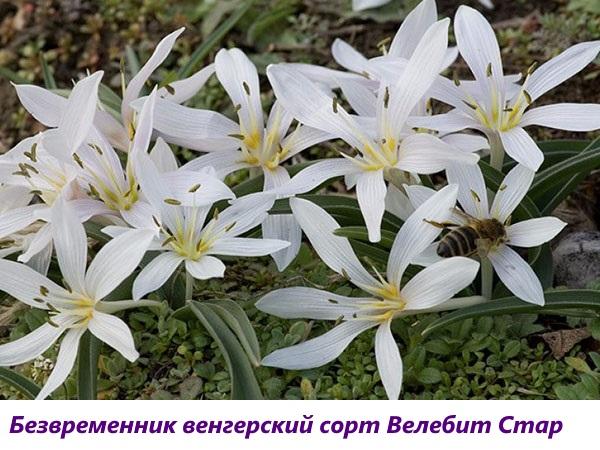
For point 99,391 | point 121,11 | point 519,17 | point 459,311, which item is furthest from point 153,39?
point 459,311

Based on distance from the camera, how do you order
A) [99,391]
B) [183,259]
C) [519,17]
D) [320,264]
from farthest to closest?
1. [519,17]
2. [320,264]
3. [99,391]
4. [183,259]

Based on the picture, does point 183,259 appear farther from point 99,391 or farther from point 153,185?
point 99,391

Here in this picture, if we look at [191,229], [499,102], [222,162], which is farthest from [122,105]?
[499,102]

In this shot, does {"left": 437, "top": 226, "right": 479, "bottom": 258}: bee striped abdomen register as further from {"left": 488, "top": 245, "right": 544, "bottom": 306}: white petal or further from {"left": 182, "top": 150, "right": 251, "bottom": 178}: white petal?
{"left": 182, "top": 150, "right": 251, "bottom": 178}: white petal

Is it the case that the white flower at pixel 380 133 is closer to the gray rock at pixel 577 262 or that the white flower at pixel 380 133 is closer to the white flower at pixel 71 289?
the white flower at pixel 71 289

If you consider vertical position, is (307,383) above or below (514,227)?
below
